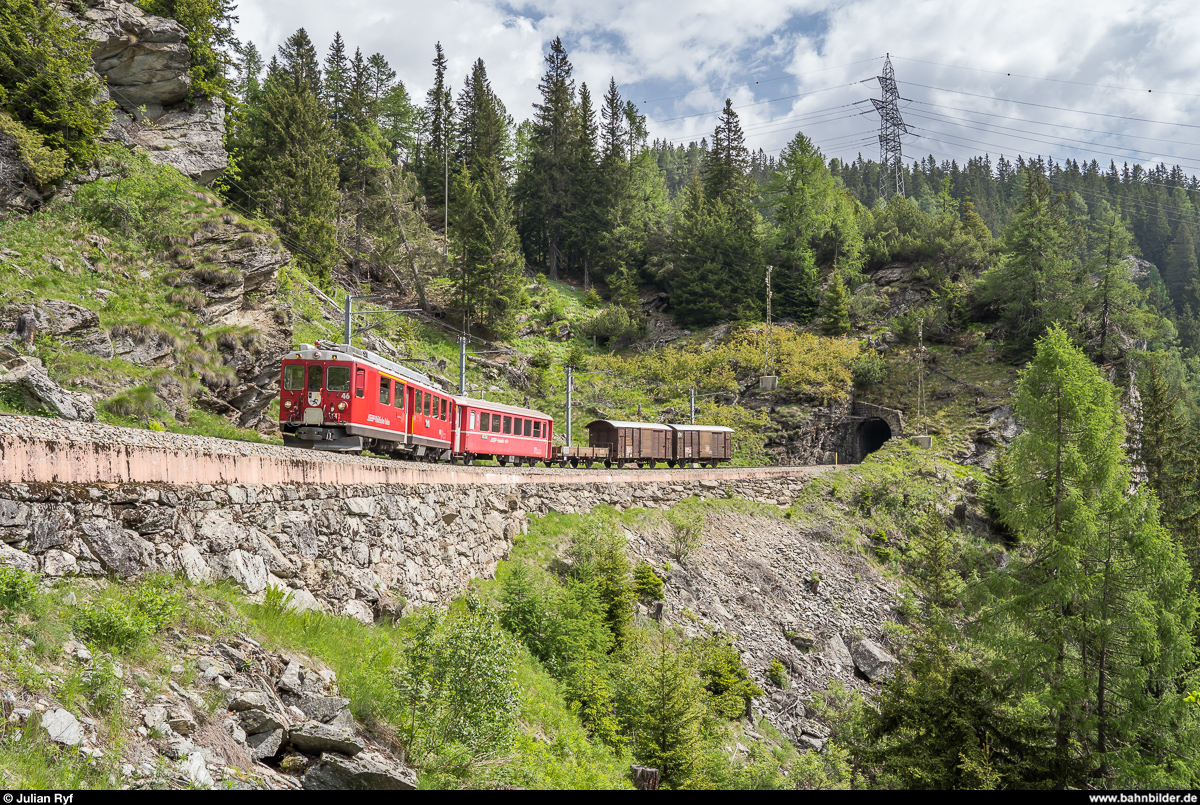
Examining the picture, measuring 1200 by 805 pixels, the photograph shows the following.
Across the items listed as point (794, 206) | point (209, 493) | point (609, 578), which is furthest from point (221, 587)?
point (794, 206)

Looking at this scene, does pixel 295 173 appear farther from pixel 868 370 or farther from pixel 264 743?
pixel 868 370

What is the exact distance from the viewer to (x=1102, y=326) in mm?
45688

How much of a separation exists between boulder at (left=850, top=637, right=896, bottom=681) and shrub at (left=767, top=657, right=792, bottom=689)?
4158 millimetres

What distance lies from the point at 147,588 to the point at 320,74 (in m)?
67.4

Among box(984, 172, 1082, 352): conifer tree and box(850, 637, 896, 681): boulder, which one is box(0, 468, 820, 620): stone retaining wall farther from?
box(984, 172, 1082, 352): conifer tree

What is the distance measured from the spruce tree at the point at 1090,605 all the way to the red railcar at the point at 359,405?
16.8 m

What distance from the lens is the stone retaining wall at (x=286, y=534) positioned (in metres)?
6.36

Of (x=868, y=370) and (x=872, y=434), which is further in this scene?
(x=872, y=434)

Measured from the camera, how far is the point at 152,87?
2569cm

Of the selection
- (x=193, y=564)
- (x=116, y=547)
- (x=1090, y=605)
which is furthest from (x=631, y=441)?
(x=116, y=547)

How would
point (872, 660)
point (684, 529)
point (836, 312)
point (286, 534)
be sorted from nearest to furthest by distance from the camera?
point (286, 534), point (872, 660), point (684, 529), point (836, 312)

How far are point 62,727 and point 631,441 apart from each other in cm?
2938

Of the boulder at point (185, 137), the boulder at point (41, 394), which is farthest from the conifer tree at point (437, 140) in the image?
the boulder at point (41, 394)
